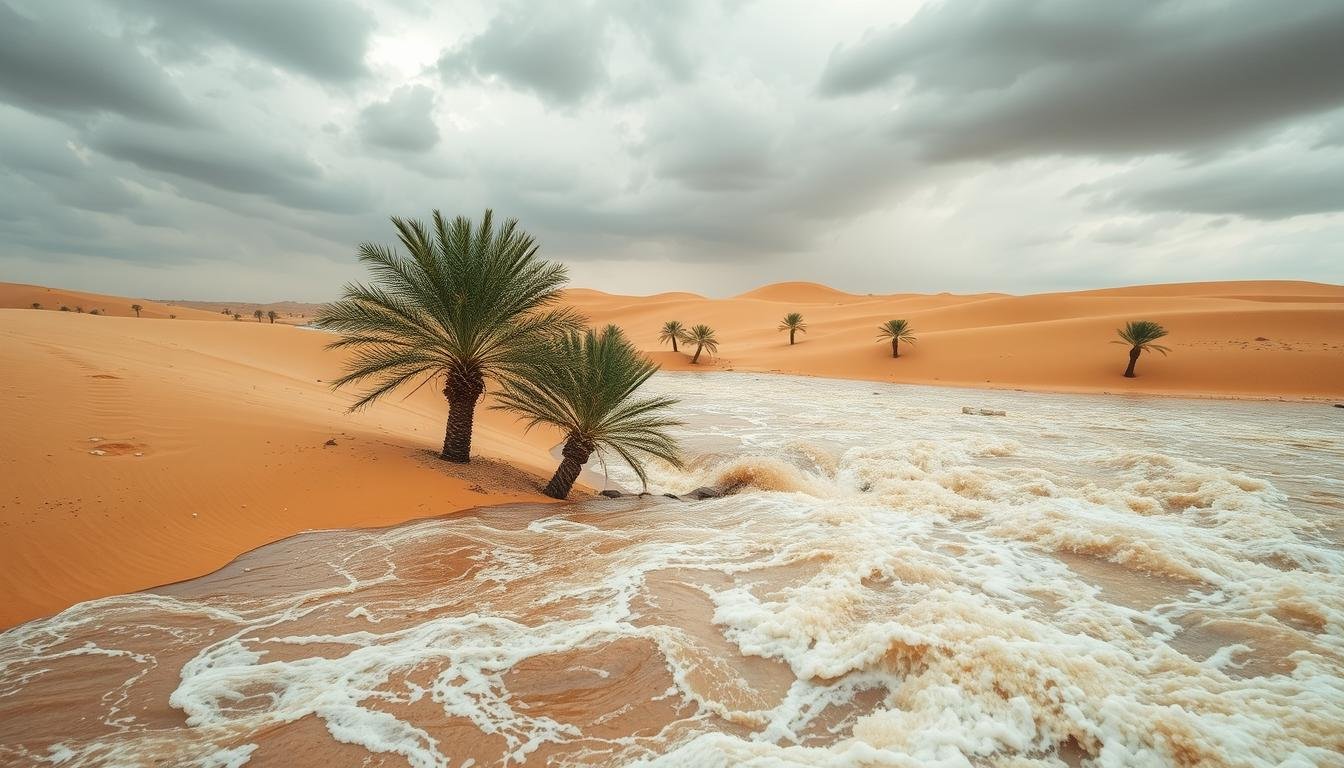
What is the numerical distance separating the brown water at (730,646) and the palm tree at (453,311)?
2865 millimetres

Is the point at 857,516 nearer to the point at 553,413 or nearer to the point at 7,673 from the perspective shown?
the point at 553,413

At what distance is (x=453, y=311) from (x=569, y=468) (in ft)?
11.4

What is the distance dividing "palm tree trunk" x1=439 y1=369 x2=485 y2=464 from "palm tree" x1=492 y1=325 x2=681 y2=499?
0.58 meters

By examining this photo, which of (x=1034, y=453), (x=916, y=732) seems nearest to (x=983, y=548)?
(x=916, y=732)

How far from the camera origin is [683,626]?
455 centimetres

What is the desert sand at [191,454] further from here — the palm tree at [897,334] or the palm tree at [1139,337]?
the palm tree at [897,334]

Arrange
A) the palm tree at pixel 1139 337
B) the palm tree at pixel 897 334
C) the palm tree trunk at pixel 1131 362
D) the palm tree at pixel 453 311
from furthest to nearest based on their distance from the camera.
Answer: the palm tree at pixel 897 334
the palm tree trunk at pixel 1131 362
the palm tree at pixel 1139 337
the palm tree at pixel 453 311

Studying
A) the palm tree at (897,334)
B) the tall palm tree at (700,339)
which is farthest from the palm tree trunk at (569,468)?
the palm tree at (897,334)

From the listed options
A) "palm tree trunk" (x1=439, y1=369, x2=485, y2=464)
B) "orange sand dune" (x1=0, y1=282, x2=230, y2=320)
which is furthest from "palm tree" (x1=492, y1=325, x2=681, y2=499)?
"orange sand dune" (x1=0, y1=282, x2=230, y2=320)

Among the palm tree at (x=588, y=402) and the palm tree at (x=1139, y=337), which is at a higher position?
the palm tree at (x=1139, y=337)

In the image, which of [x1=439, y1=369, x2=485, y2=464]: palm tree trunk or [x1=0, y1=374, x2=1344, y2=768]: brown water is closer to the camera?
[x1=0, y1=374, x2=1344, y2=768]: brown water

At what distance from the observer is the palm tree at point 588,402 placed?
8.93 m

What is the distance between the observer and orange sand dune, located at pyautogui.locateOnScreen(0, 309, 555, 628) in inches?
205

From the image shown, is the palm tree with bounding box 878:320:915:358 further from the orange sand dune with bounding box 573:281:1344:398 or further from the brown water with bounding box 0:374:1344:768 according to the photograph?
the brown water with bounding box 0:374:1344:768
